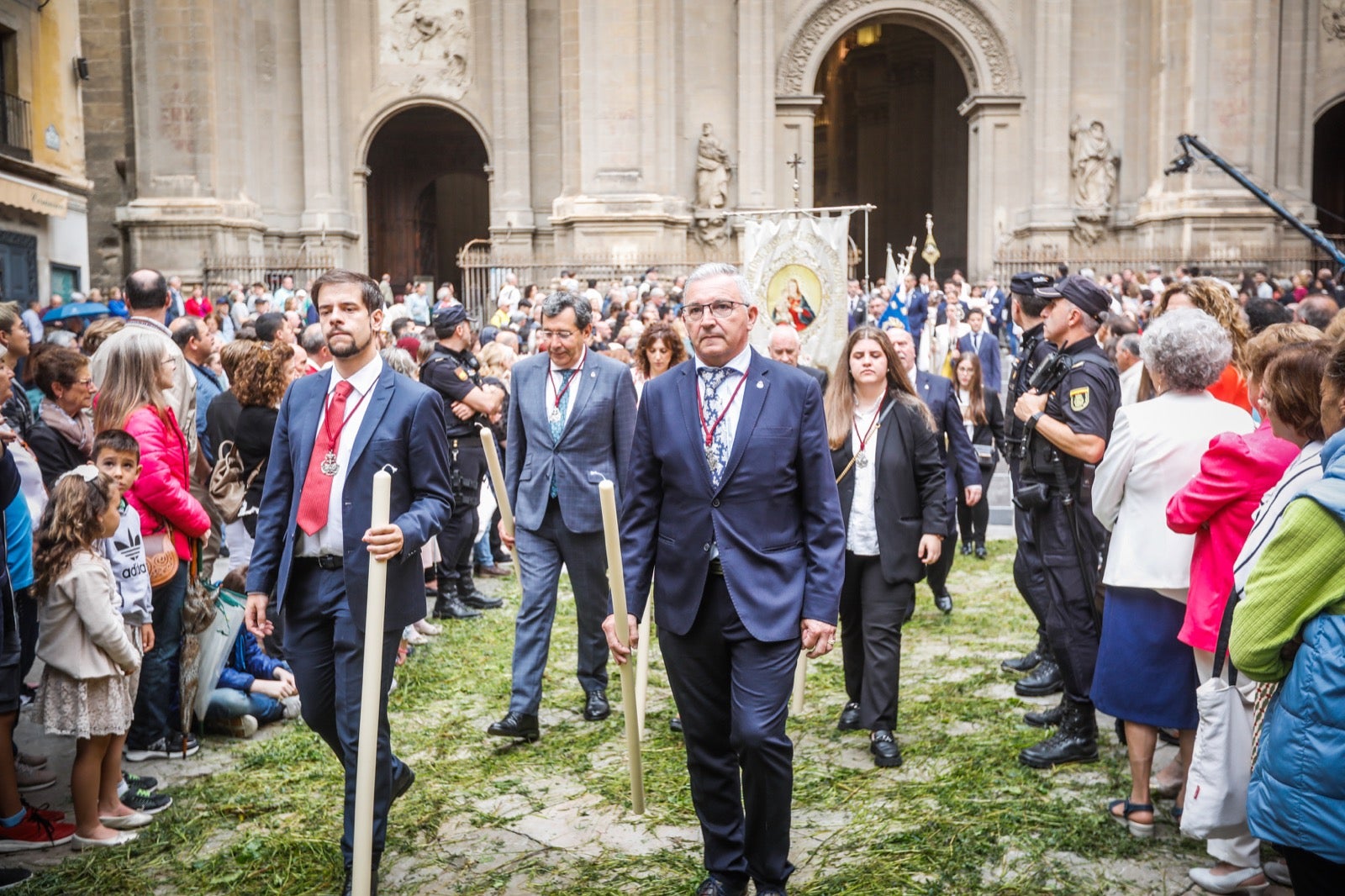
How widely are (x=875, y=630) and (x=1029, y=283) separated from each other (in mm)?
1865

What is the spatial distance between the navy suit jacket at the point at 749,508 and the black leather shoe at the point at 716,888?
90 cm

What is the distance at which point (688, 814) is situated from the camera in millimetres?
5062

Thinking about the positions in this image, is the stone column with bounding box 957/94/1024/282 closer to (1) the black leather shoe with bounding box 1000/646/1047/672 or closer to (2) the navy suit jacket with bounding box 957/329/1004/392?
(2) the navy suit jacket with bounding box 957/329/1004/392

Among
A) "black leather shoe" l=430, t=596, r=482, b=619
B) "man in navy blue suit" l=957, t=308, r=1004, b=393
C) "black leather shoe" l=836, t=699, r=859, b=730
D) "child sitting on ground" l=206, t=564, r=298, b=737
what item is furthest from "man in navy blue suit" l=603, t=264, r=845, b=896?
"man in navy blue suit" l=957, t=308, r=1004, b=393

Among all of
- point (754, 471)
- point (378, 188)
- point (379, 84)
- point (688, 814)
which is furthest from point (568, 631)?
point (378, 188)

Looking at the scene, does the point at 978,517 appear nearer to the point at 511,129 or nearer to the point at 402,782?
the point at 402,782

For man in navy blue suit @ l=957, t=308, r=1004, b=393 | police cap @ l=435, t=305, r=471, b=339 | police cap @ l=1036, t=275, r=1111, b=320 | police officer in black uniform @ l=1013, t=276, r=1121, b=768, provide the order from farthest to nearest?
man in navy blue suit @ l=957, t=308, r=1004, b=393, police cap @ l=435, t=305, r=471, b=339, police cap @ l=1036, t=275, r=1111, b=320, police officer in black uniform @ l=1013, t=276, r=1121, b=768

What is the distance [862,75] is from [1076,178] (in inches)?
640

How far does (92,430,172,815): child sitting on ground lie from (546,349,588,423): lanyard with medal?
2.05 metres

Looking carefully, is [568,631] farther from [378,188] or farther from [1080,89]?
[378,188]

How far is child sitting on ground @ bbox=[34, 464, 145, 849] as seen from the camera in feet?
15.8

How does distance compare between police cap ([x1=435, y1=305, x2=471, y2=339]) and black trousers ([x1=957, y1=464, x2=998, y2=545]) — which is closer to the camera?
police cap ([x1=435, y1=305, x2=471, y2=339])

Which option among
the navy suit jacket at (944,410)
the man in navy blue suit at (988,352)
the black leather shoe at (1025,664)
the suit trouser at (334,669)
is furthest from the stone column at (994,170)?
the suit trouser at (334,669)

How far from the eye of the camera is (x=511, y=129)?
2812 centimetres
